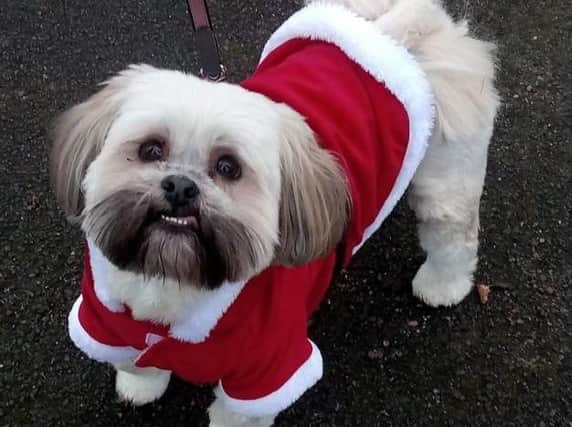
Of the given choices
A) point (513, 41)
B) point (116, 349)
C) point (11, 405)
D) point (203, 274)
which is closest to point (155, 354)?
point (116, 349)

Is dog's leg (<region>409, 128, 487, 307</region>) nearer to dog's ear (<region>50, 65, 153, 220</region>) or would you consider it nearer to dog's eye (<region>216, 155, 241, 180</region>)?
dog's eye (<region>216, 155, 241, 180</region>)

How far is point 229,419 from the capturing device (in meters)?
2.04

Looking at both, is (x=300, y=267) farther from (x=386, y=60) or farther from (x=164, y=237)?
(x=386, y=60)

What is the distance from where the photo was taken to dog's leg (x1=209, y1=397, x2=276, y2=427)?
6.59 ft

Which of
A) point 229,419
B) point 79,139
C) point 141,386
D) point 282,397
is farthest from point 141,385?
point 79,139

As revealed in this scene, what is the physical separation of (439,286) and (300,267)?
0.83 meters

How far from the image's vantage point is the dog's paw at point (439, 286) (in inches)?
97.8

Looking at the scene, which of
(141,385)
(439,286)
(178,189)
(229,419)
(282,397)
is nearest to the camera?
(178,189)

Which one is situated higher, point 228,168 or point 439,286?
point 228,168

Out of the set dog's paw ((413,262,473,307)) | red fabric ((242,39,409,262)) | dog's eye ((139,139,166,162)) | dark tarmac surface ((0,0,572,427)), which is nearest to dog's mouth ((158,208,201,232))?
dog's eye ((139,139,166,162))

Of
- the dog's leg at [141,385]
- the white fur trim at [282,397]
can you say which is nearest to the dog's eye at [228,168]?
the white fur trim at [282,397]

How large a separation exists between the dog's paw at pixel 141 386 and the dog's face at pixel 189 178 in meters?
0.70

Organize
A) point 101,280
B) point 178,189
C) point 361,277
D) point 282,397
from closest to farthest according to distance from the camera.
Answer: point 178,189 → point 101,280 → point 282,397 → point 361,277

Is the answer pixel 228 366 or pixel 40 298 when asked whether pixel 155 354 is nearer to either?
pixel 228 366
